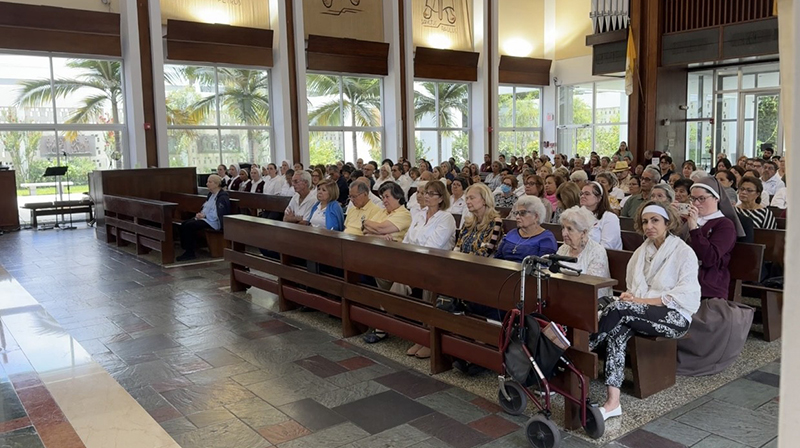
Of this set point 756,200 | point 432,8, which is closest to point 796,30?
point 756,200

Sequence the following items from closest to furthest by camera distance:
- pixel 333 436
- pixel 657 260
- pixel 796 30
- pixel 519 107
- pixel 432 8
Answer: pixel 796 30 < pixel 333 436 < pixel 657 260 < pixel 432 8 < pixel 519 107

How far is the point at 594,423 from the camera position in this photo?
122 inches

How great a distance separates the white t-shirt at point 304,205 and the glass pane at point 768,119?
11.6 meters

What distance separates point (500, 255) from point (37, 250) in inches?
323

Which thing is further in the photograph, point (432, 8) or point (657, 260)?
point (432, 8)

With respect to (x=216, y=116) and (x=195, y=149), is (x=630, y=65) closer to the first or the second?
(x=216, y=116)

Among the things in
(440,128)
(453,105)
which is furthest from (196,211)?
(453,105)

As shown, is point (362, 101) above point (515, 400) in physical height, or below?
above

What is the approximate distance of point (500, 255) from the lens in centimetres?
424

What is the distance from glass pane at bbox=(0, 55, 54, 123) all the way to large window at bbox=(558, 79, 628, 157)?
14.8 meters

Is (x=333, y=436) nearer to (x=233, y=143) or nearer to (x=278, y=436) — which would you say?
(x=278, y=436)

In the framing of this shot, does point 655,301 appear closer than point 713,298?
Yes

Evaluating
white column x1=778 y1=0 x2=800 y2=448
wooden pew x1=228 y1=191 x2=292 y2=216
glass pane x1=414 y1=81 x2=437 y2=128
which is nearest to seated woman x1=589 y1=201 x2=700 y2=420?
white column x1=778 y1=0 x2=800 y2=448

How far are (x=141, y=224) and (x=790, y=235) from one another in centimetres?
946
